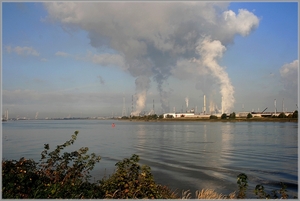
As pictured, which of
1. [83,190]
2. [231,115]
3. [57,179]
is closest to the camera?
[83,190]

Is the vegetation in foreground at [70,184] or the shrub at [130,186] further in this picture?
the shrub at [130,186]

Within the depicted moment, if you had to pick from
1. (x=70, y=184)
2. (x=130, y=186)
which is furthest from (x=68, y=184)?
(x=130, y=186)

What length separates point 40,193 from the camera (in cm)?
770

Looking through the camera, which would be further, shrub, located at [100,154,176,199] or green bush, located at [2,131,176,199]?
shrub, located at [100,154,176,199]

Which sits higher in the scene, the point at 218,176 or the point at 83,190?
the point at 83,190

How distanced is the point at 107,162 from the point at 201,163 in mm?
7085

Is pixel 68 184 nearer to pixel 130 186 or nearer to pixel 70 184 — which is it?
pixel 70 184

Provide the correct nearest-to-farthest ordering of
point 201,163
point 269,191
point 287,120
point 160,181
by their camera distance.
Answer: point 269,191
point 160,181
point 201,163
point 287,120

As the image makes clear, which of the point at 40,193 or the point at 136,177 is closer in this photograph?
the point at 40,193

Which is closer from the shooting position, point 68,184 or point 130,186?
point 130,186

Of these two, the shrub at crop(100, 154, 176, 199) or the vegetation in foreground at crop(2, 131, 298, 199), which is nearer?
the vegetation in foreground at crop(2, 131, 298, 199)

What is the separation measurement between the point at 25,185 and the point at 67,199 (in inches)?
47.9

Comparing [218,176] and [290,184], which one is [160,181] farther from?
[290,184]

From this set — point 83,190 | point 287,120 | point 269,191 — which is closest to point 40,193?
point 83,190
